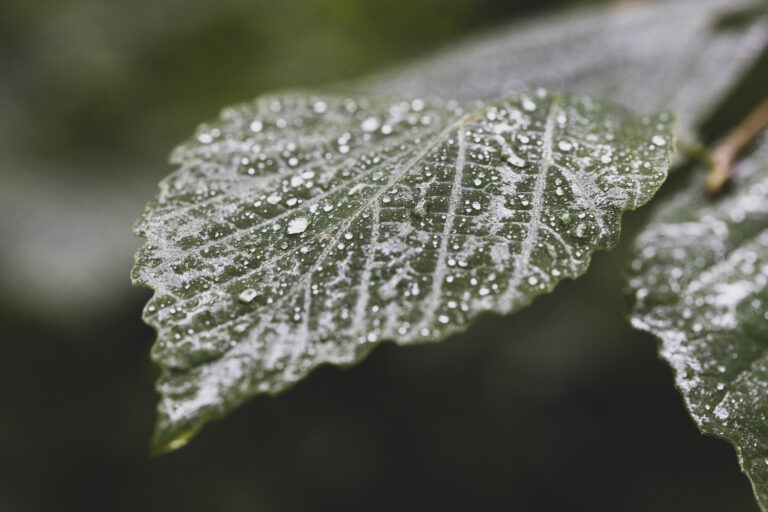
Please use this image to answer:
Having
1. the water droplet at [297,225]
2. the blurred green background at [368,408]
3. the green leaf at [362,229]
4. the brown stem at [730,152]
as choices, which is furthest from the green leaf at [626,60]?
the water droplet at [297,225]

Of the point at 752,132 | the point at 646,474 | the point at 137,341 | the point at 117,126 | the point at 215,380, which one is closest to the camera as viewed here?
the point at 215,380

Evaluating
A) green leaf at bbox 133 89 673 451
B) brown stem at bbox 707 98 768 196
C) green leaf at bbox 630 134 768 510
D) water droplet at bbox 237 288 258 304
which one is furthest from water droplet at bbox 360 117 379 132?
brown stem at bbox 707 98 768 196

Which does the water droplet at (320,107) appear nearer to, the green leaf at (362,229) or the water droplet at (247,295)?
the green leaf at (362,229)

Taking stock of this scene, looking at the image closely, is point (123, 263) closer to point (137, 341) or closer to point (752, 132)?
point (137, 341)

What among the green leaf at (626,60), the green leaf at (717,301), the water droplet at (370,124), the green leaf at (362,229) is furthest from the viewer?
the green leaf at (626,60)

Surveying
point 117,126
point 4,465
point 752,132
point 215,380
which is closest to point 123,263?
point 4,465

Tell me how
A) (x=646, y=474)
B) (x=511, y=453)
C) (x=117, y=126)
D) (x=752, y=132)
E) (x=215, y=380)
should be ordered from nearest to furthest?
1. (x=215, y=380)
2. (x=752, y=132)
3. (x=646, y=474)
4. (x=511, y=453)
5. (x=117, y=126)

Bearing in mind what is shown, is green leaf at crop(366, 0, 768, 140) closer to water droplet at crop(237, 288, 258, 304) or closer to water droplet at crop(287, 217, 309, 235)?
water droplet at crop(287, 217, 309, 235)
